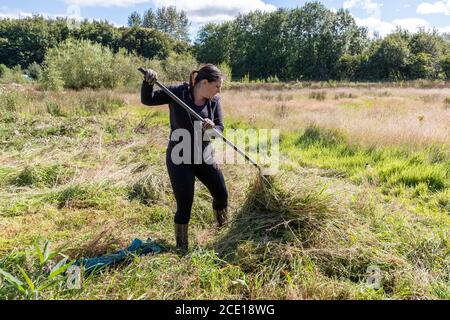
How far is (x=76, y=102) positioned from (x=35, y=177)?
639 cm

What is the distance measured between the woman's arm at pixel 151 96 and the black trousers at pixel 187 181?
0.35 meters

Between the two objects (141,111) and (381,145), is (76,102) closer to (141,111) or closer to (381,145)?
(141,111)

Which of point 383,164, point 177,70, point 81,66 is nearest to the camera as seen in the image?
point 383,164

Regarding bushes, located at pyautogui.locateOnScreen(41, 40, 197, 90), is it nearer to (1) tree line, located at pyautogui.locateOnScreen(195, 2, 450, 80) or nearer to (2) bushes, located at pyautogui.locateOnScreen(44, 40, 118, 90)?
(2) bushes, located at pyautogui.locateOnScreen(44, 40, 118, 90)

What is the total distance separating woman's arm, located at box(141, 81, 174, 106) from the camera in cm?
254

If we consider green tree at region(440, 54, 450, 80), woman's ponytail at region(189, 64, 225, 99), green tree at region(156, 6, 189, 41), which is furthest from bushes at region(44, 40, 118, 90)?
green tree at region(156, 6, 189, 41)

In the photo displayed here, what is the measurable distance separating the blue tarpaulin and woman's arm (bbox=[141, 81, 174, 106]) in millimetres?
1120

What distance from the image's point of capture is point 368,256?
250cm

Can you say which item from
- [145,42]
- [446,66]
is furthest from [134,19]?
[446,66]

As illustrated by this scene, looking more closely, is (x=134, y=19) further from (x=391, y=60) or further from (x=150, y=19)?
(x=391, y=60)

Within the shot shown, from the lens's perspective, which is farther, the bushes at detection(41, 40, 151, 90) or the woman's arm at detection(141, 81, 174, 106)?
the bushes at detection(41, 40, 151, 90)

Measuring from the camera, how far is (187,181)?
2600 millimetres

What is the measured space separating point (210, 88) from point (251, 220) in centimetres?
113

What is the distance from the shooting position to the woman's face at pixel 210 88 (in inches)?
100
